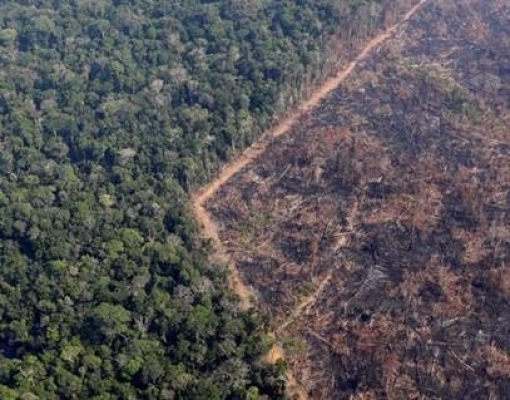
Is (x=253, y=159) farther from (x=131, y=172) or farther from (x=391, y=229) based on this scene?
(x=391, y=229)

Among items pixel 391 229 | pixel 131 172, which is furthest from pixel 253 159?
pixel 391 229

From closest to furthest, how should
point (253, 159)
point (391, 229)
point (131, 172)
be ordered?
1. point (391, 229)
2. point (131, 172)
3. point (253, 159)

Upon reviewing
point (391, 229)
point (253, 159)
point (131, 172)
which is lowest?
point (391, 229)

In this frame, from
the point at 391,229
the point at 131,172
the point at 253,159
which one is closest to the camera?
the point at 391,229

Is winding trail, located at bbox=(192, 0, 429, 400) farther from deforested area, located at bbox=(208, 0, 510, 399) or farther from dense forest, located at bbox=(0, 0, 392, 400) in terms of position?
dense forest, located at bbox=(0, 0, 392, 400)

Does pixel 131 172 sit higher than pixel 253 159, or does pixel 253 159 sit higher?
pixel 131 172

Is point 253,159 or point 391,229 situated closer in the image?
point 391,229

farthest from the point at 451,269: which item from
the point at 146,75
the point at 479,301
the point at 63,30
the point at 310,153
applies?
the point at 63,30
